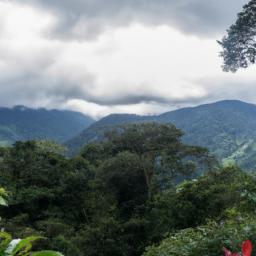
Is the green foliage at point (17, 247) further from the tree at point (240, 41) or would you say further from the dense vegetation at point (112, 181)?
the dense vegetation at point (112, 181)

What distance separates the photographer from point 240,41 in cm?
1680

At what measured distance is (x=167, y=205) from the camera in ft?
93.2

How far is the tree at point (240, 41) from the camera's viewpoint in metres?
15.9

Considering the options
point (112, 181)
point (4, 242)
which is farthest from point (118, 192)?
point (4, 242)

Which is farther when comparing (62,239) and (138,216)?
(138,216)

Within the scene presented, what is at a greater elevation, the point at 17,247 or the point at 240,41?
the point at 240,41

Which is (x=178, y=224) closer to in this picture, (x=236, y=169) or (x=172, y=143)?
(x=236, y=169)

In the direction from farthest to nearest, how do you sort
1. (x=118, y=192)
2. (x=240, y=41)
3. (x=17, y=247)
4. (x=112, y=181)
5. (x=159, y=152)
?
(x=118, y=192) < (x=159, y=152) < (x=112, y=181) < (x=240, y=41) < (x=17, y=247)

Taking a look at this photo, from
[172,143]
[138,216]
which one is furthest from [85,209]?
[172,143]

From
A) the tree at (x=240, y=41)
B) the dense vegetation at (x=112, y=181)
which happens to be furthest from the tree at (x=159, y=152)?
the tree at (x=240, y=41)

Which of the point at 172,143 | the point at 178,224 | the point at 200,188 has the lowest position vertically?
the point at 178,224

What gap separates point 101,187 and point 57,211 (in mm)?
4593

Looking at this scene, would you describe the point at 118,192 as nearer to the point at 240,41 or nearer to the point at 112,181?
the point at 112,181

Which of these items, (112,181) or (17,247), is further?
(112,181)
